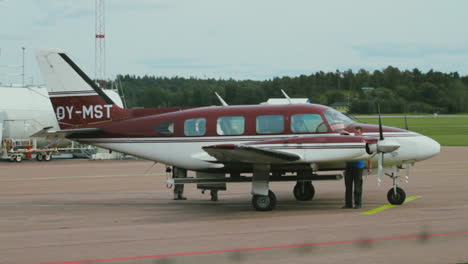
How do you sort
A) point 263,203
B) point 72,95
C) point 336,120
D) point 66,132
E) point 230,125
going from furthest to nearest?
point 72,95, point 66,132, point 230,125, point 336,120, point 263,203

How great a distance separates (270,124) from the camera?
14.8 m

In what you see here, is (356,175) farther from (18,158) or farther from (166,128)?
(18,158)

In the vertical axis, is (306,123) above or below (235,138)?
above

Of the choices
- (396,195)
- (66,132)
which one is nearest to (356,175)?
(396,195)

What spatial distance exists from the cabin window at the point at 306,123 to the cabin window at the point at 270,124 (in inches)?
10.8

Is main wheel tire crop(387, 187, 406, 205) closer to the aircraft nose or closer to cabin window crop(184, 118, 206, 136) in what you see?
the aircraft nose

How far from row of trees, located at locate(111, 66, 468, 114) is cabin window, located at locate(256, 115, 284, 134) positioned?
736 inches

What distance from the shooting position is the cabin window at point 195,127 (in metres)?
15.1

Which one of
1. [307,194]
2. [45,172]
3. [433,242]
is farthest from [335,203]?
[45,172]

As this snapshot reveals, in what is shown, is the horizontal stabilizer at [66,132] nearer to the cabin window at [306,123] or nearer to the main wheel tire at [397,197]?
the cabin window at [306,123]

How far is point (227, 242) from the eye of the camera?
10.4m

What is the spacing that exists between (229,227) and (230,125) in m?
3.51

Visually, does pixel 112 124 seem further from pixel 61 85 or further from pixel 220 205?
pixel 220 205

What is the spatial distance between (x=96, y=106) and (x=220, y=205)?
159 inches
